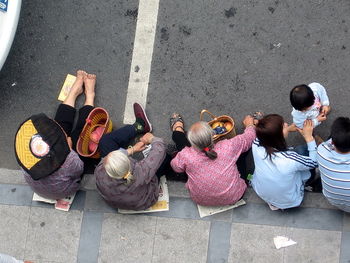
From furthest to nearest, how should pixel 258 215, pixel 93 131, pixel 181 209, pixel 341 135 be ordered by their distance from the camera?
pixel 93 131, pixel 181 209, pixel 258 215, pixel 341 135

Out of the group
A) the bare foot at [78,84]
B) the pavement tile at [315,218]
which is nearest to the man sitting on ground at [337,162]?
the pavement tile at [315,218]

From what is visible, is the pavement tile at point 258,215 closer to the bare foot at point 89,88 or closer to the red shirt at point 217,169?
the red shirt at point 217,169

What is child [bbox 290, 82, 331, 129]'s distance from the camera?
3824 millimetres

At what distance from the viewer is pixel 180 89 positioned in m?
Result: 4.70

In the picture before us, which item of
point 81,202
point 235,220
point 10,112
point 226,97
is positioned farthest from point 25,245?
point 226,97

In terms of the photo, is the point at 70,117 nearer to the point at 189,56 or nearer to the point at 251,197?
the point at 189,56

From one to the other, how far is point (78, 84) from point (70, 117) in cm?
35

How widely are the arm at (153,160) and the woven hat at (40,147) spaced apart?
27.5 inches

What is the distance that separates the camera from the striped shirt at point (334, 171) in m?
3.65

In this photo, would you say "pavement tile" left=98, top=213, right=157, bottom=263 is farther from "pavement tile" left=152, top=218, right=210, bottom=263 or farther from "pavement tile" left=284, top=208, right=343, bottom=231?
"pavement tile" left=284, top=208, right=343, bottom=231

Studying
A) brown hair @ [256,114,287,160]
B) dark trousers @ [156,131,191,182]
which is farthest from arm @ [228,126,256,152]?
dark trousers @ [156,131,191,182]

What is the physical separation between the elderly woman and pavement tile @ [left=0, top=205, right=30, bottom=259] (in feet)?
5.53

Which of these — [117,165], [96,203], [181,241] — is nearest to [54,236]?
[96,203]

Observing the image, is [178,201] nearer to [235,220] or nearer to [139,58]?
[235,220]
